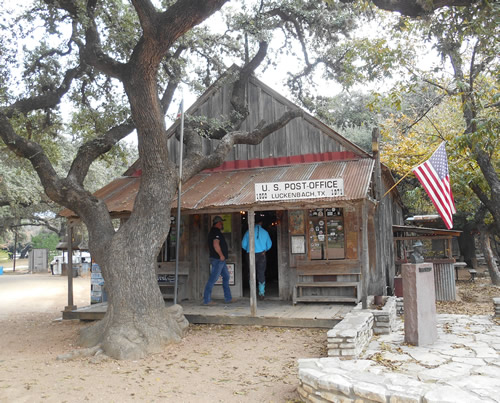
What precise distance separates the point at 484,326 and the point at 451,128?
40.1ft

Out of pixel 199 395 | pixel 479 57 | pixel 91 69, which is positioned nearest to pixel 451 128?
pixel 479 57

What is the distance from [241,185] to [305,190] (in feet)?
7.15

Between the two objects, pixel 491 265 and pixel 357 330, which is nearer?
pixel 357 330

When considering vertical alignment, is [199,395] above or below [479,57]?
below

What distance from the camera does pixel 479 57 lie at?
1448 cm

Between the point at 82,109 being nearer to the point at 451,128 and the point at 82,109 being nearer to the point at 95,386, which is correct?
the point at 95,386

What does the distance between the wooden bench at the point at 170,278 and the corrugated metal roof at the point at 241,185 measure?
2.11 metres

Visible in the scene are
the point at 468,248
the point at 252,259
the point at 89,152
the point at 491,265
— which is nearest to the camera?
the point at 252,259

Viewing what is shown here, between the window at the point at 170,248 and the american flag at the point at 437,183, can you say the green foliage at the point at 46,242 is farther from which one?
the american flag at the point at 437,183

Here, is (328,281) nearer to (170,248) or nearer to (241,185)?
(241,185)

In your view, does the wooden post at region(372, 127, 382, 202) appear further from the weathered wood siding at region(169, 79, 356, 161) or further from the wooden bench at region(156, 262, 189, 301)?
the wooden bench at region(156, 262, 189, 301)

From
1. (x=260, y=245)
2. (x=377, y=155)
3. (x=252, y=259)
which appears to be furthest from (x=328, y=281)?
(x=377, y=155)

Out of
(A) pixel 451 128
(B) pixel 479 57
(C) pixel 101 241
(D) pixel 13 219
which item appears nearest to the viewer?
(C) pixel 101 241

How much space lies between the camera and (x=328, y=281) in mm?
10531
